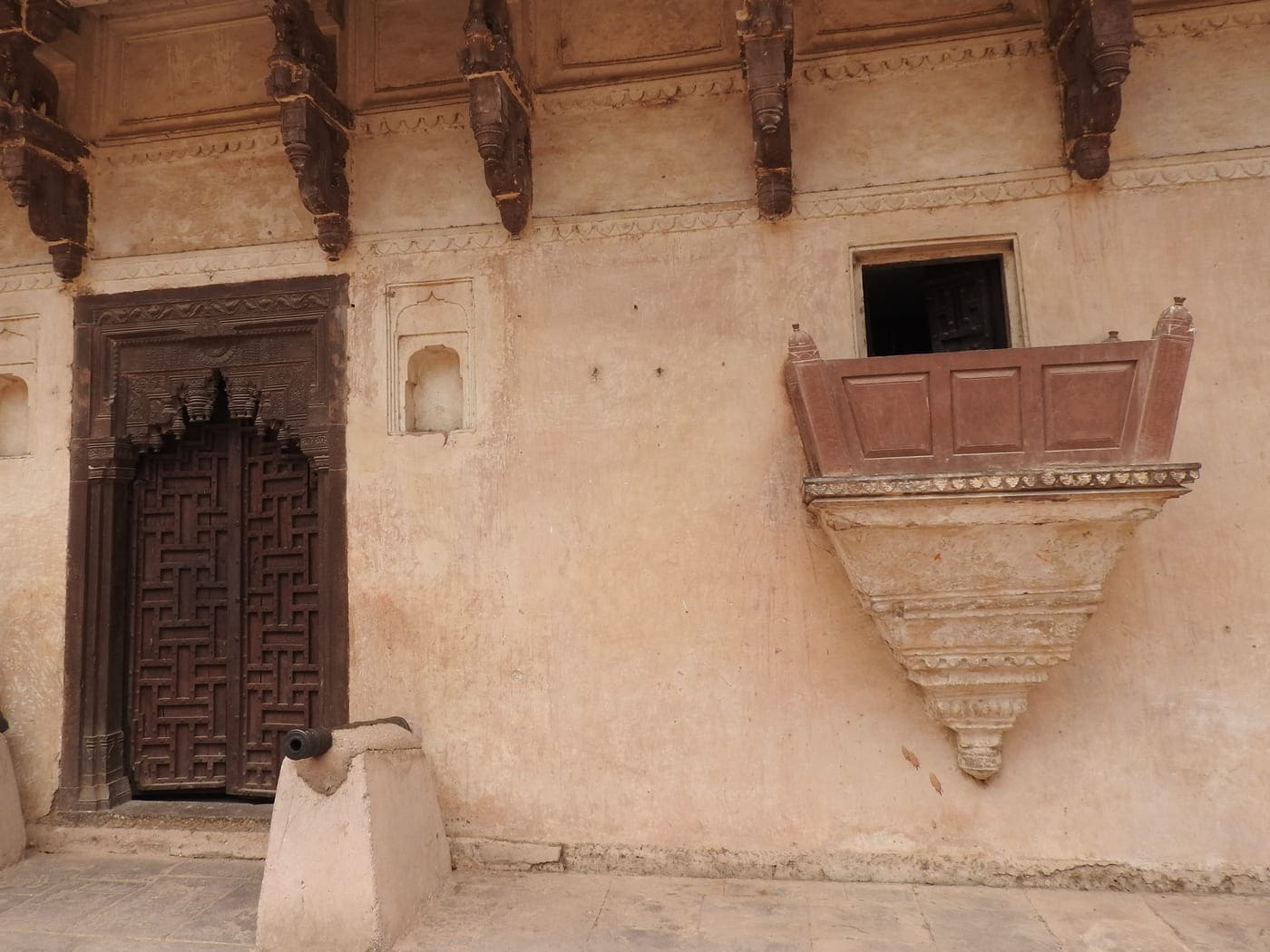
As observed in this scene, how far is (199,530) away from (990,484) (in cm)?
351

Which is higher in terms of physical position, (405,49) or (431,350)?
(405,49)

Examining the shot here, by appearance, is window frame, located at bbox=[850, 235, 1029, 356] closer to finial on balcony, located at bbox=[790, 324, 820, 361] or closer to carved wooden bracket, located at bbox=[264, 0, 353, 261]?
finial on balcony, located at bbox=[790, 324, 820, 361]

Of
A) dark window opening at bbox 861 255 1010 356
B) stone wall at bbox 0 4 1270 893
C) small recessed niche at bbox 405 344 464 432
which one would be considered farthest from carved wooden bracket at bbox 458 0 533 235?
dark window opening at bbox 861 255 1010 356

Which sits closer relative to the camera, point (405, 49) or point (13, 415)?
point (405, 49)

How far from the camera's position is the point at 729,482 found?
10.8 ft

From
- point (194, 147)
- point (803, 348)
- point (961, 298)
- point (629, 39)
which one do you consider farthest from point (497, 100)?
point (961, 298)

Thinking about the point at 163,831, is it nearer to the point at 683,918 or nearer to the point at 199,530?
the point at 199,530

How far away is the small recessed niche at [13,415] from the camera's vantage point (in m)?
3.95

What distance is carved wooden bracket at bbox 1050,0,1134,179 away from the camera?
2.87 meters

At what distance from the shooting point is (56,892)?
3.18 metres

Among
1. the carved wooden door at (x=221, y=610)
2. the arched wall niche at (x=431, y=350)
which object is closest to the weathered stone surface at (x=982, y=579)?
the arched wall niche at (x=431, y=350)

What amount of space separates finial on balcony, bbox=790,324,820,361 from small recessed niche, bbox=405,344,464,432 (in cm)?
157

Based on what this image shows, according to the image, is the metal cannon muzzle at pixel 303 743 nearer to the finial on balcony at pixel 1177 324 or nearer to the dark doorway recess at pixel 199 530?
the dark doorway recess at pixel 199 530

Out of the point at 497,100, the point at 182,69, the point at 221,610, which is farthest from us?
the point at 182,69
